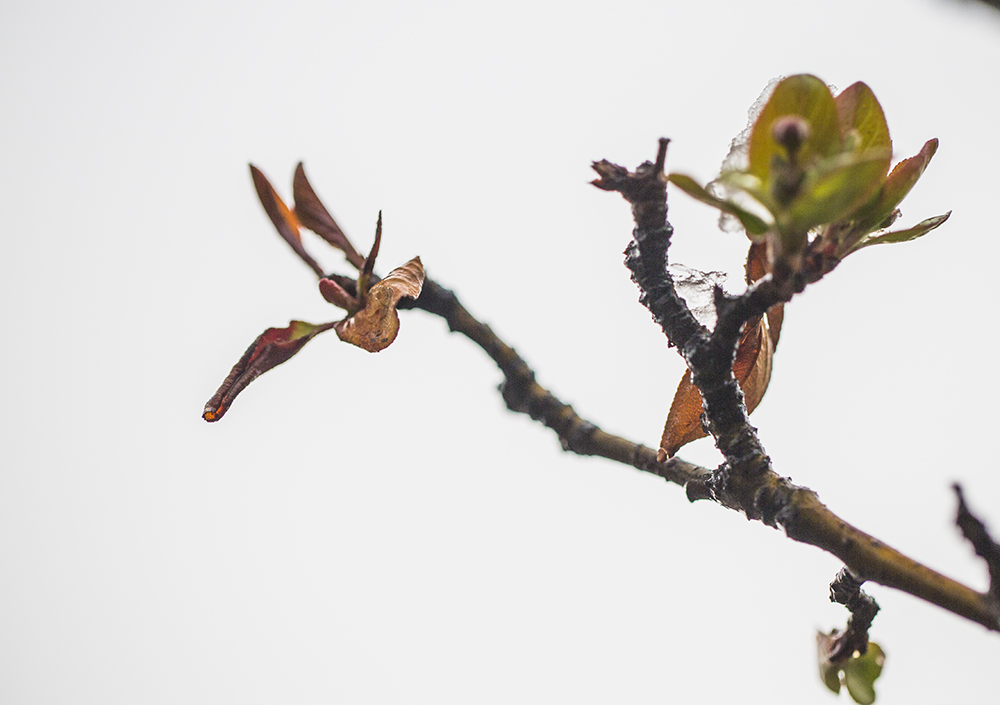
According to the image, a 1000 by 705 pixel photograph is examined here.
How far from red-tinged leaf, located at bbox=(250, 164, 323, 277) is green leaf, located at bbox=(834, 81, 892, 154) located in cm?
24

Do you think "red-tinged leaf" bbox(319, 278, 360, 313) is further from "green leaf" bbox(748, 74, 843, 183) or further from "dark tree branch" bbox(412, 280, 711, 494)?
"green leaf" bbox(748, 74, 843, 183)

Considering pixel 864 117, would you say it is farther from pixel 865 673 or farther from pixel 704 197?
pixel 865 673

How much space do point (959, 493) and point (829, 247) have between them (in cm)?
8

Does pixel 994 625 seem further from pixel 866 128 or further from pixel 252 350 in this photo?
pixel 252 350

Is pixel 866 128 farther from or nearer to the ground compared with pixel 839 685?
farther from the ground

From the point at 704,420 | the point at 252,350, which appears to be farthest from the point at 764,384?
the point at 252,350

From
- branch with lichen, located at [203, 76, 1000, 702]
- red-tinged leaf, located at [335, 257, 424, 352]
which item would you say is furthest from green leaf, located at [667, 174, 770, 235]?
red-tinged leaf, located at [335, 257, 424, 352]

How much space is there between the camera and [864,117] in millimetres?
221

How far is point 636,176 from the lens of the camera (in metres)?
0.23

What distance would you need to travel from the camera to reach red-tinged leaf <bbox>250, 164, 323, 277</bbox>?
31 cm

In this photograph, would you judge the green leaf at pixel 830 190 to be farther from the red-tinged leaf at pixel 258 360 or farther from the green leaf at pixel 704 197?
the red-tinged leaf at pixel 258 360

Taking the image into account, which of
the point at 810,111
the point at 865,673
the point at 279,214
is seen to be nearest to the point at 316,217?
the point at 279,214

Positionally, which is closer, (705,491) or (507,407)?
(705,491)

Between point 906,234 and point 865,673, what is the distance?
0.63ft
